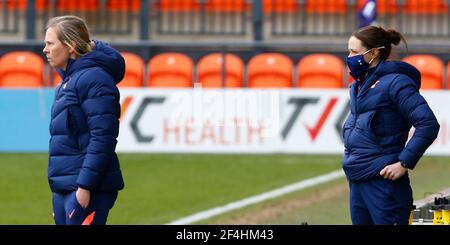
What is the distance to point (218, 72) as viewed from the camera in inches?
760

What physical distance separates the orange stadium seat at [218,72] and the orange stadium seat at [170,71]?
0.54 ft

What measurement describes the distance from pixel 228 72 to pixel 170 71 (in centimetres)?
79

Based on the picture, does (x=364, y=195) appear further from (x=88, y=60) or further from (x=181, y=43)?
(x=181, y=43)

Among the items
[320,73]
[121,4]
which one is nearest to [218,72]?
[320,73]

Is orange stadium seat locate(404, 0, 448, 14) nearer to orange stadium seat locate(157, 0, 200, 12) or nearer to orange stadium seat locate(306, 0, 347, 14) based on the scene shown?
orange stadium seat locate(306, 0, 347, 14)

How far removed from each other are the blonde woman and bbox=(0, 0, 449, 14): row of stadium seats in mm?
14777

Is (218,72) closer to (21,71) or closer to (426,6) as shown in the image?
(21,71)

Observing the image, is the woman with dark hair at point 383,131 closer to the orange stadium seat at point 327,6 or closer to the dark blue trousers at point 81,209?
the dark blue trousers at point 81,209

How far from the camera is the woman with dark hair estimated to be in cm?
791

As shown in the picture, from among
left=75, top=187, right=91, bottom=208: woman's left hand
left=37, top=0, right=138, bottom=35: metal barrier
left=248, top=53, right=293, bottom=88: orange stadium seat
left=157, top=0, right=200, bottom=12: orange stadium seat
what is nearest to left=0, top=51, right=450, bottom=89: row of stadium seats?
left=248, top=53, right=293, bottom=88: orange stadium seat

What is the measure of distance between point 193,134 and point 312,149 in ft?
4.91

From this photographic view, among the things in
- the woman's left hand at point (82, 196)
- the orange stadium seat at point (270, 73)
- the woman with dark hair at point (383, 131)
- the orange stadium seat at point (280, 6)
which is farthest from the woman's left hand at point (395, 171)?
the orange stadium seat at point (280, 6)

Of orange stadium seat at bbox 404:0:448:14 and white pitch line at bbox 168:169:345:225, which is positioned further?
orange stadium seat at bbox 404:0:448:14

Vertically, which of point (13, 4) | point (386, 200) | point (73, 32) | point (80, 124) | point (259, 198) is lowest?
point (259, 198)
